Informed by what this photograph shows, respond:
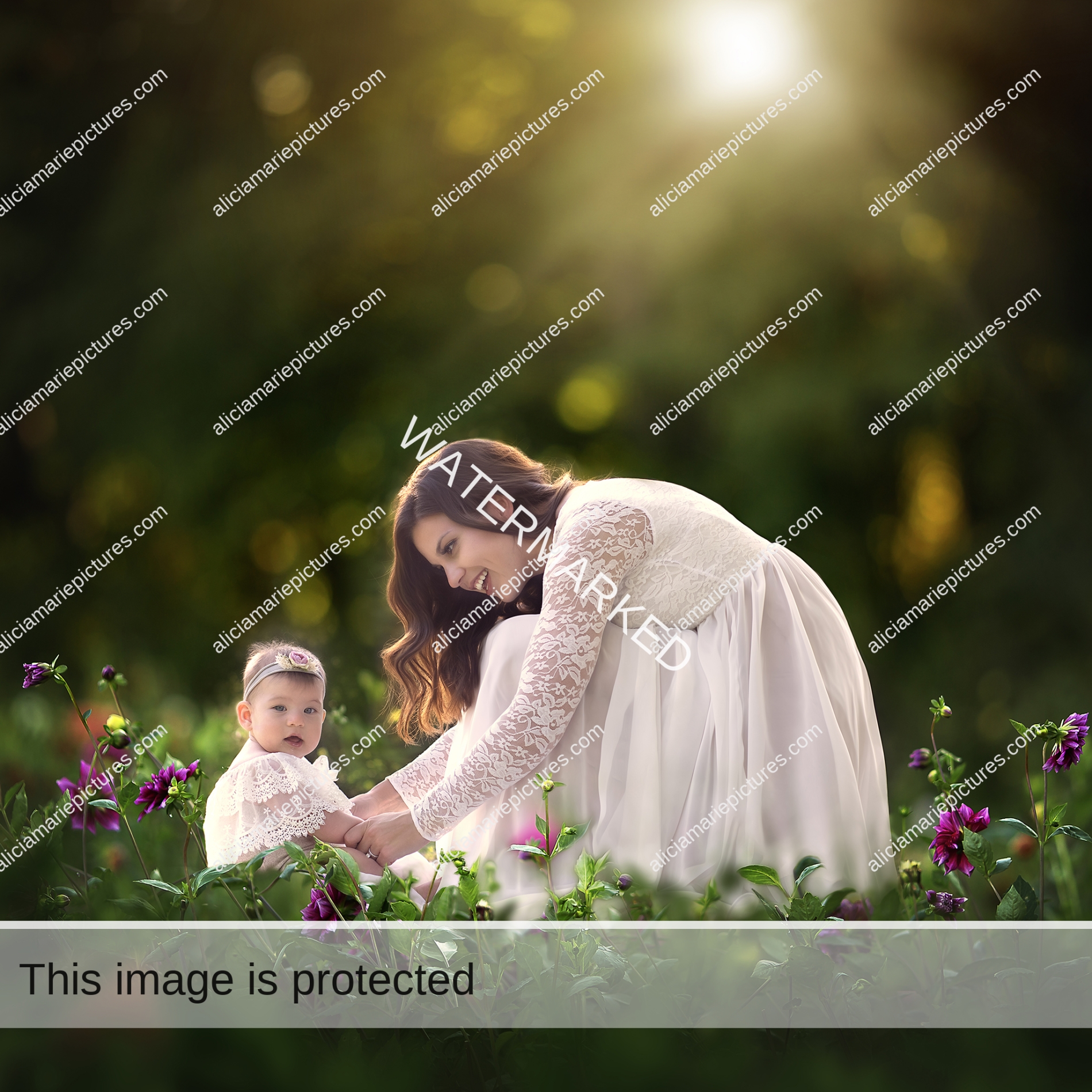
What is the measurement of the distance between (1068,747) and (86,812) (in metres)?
1.19

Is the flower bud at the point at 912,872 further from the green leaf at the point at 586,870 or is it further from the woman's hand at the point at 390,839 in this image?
the woman's hand at the point at 390,839

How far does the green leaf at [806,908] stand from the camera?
3.28 ft

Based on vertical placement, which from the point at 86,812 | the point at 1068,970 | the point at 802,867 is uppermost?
the point at 86,812

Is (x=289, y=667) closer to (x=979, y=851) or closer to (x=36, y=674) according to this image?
(x=36, y=674)

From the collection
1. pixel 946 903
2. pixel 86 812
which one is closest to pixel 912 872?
pixel 946 903

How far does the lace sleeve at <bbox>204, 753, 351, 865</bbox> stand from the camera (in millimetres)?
1399

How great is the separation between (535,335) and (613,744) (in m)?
1.78

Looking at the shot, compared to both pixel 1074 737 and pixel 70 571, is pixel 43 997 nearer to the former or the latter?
pixel 1074 737

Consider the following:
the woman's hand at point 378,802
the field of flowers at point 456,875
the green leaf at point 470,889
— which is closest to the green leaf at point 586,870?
the field of flowers at point 456,875

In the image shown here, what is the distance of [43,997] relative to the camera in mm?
1038

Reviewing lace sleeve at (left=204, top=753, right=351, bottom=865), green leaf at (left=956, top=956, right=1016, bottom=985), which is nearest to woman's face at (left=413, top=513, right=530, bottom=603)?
lace sleeve at (left=204, top=753, right=351, bottom=865)

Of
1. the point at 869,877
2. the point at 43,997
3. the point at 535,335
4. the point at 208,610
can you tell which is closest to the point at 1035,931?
the point at 869,877

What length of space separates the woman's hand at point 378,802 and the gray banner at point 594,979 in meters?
0.52

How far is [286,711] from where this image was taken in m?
1.49
